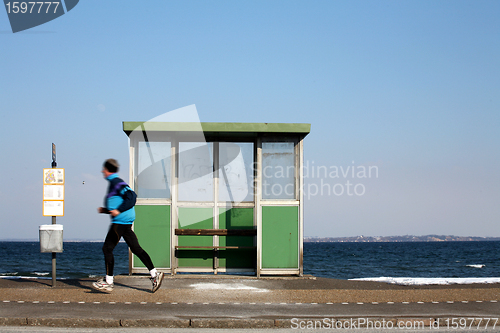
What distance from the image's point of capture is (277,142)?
1002cm

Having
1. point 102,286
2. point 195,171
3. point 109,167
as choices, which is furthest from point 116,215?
point 195,171

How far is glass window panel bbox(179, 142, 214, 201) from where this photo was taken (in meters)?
10.2

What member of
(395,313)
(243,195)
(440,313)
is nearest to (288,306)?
(395,313)

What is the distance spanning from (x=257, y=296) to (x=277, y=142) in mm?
3326

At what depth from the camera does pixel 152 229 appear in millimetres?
9891

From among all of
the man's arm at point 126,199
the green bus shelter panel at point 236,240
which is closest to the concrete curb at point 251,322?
the man's arm at point 126,199

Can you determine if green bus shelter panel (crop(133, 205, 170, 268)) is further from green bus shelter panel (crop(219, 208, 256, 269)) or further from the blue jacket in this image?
the blue jacket

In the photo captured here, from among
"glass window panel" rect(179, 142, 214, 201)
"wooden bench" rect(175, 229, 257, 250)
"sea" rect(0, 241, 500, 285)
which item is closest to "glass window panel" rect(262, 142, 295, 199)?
"wooden bench" rect(175, 229, 257, 250)

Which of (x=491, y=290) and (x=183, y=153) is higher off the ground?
(x=183, y=153)

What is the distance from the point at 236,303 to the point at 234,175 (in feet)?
11.9

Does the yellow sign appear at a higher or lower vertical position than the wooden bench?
higher

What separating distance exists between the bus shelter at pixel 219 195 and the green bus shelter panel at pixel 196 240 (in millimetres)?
20

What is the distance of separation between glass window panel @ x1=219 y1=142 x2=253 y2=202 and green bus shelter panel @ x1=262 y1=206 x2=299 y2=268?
2.44ft

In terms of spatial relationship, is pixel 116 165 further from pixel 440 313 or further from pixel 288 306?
pixel 440 313
